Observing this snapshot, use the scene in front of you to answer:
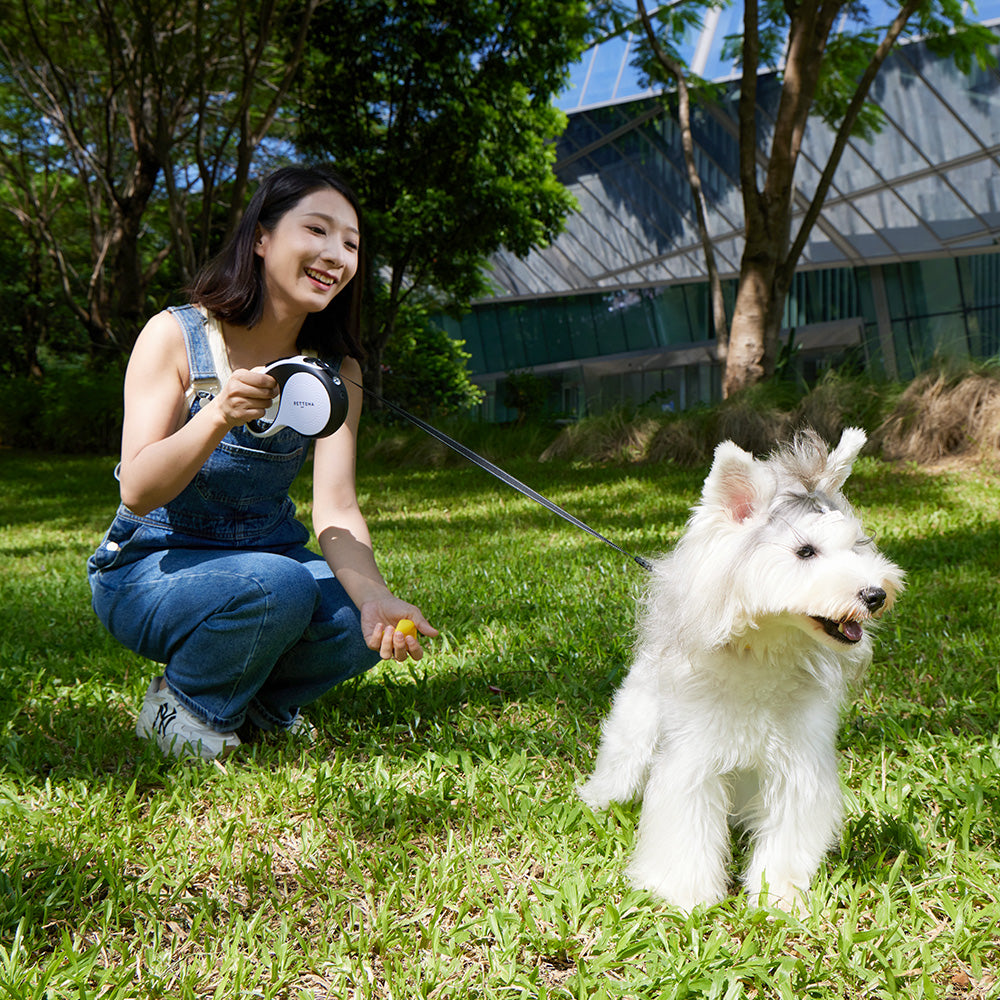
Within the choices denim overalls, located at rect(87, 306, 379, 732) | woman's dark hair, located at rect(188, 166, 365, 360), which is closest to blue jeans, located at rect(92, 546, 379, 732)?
denim overalls, located at rect(87, 306, 379, 732)

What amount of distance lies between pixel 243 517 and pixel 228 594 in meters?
0.39

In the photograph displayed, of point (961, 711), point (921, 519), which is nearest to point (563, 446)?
point (921, 519)

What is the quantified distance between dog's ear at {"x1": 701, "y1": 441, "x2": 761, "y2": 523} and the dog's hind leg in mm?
511

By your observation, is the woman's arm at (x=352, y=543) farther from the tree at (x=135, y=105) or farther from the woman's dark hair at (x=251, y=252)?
the tree at (x=135, y=105)

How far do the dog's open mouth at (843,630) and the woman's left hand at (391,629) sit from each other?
36.0 inches

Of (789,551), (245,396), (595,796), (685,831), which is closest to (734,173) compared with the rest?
(595,796)

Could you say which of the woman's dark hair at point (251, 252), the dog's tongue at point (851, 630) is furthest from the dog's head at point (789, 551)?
the woman's dark hair at point (251, 252)

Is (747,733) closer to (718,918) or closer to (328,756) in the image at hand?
(718,918)

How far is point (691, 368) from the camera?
2664cm

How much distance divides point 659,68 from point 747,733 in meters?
12.1

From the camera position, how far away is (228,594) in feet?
8.56

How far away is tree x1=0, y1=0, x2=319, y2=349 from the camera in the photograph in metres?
11.5

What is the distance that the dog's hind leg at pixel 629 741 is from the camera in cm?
227

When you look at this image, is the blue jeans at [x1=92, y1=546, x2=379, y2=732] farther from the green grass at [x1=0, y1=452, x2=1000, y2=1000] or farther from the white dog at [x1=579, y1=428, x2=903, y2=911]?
the white dog at [x1=579, y1=428, x2=903, y2=911]
